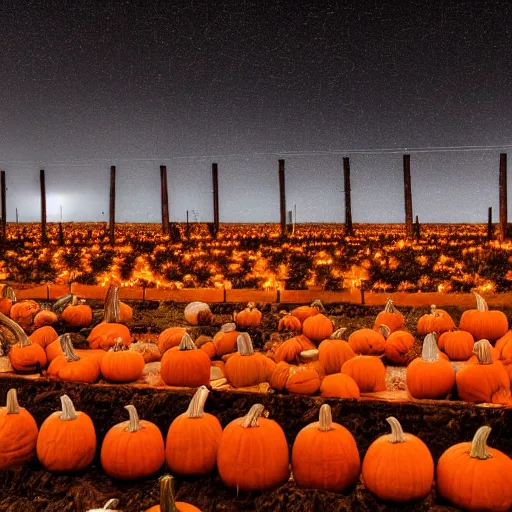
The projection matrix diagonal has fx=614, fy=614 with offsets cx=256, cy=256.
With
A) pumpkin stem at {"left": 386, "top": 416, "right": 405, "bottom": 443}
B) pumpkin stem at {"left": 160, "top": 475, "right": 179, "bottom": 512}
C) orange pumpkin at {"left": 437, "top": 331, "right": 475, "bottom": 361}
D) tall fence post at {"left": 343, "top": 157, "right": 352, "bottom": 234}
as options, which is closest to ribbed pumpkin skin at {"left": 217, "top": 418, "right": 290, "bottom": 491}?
pumpkin stem at {"left": 386, "top": 416, "right": 405, "bottom": 443}

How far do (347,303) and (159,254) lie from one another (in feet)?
28.3

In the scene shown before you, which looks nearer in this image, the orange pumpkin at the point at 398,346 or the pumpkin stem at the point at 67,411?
the pumpkin stem at the point at 67,411

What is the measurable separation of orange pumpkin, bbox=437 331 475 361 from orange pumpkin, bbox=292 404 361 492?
1.94m

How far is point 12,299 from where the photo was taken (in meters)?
6.09

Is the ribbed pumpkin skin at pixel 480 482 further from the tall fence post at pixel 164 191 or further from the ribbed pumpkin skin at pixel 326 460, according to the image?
the tall fence post at pixel 164 191

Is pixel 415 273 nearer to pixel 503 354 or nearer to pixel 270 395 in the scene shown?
pixel 503 354

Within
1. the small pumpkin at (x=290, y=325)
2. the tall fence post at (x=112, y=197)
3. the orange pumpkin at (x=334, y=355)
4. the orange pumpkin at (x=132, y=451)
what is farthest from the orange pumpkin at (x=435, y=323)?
the tall fence post at (x=112, y=197)

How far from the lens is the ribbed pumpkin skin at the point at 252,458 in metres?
2.73

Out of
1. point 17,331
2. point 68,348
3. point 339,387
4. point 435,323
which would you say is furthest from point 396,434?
point 17,331

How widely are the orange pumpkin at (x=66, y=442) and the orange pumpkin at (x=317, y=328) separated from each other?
6.95 ft

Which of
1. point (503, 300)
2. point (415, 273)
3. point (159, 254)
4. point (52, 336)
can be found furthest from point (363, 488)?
point (159, 254)

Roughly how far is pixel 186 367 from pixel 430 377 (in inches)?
57.4

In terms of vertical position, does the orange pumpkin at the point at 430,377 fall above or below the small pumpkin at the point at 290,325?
below

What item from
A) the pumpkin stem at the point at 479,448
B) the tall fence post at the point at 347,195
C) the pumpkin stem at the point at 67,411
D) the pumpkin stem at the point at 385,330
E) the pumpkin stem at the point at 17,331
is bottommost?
the pumpkin stem at the point at 479,448
